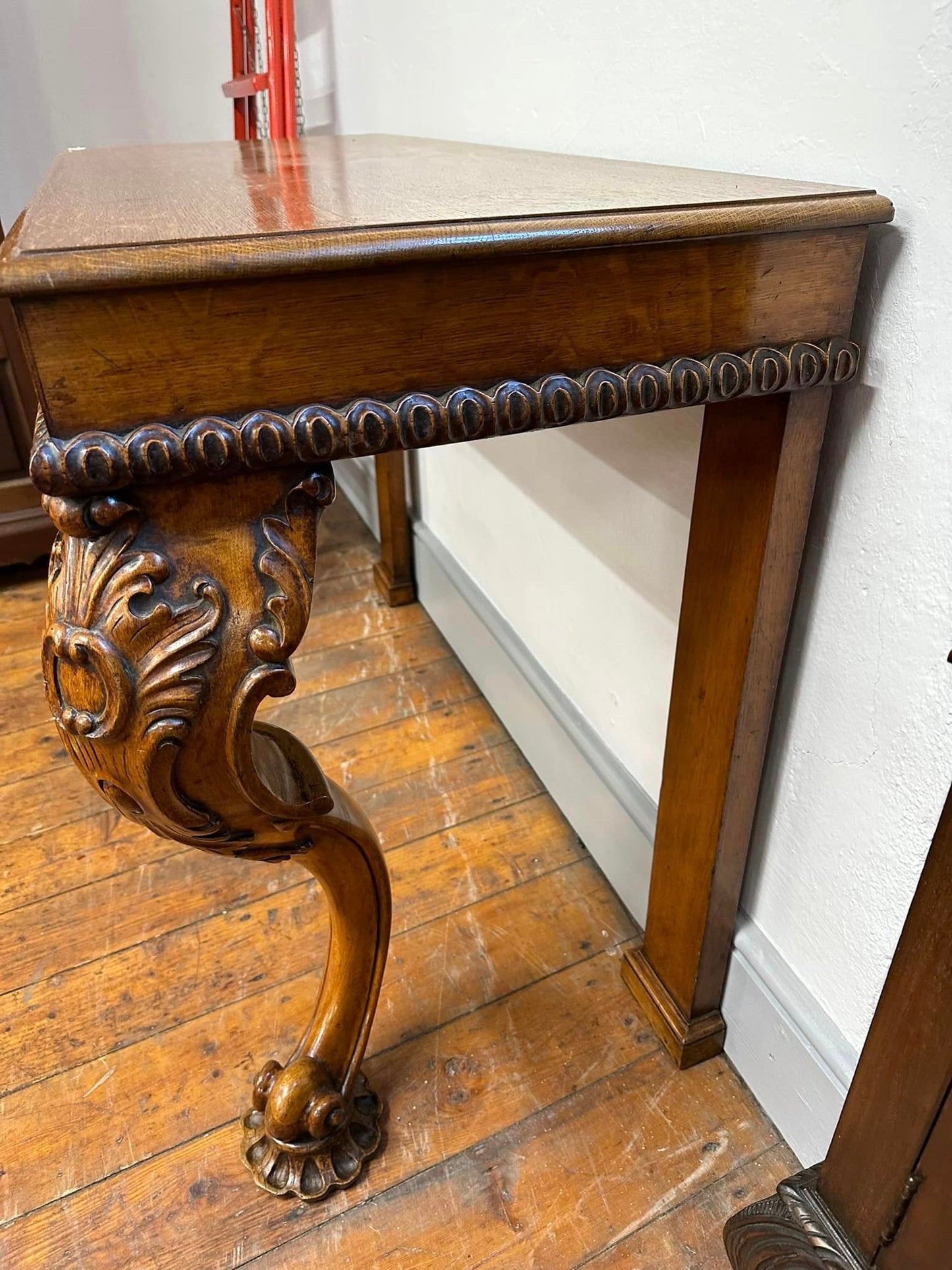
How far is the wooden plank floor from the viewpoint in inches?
31.2

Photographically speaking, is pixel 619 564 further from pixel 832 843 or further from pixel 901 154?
pixel 901 154

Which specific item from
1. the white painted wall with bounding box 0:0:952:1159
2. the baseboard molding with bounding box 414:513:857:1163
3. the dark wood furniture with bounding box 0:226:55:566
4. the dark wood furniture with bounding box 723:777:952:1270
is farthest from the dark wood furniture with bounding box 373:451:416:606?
the dark wood furniture with bounding box 723:777:952:1270

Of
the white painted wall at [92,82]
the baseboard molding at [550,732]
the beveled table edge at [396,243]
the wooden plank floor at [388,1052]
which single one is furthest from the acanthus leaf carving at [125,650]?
the white painted wall at [92,82]

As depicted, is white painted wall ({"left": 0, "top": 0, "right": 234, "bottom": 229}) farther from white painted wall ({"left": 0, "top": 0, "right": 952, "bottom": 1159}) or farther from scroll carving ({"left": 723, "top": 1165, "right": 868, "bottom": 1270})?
scroll carving ({"left": 723, "top": 1165, "right": 868, "bottom": 1270})

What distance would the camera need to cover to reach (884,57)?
51 cm

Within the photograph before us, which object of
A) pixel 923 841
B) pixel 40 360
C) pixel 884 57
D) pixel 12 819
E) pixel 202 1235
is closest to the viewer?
pixel 40 360

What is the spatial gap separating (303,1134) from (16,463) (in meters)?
1.51

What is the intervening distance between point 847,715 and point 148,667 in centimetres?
51

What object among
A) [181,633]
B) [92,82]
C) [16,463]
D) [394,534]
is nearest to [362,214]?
[181,633]

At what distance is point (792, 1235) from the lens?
64 cm

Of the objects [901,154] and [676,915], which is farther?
[676,915]

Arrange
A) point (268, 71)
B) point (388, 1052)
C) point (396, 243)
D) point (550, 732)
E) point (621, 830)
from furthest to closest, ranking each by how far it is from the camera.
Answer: point (268, 71) < point (550, 732) < point (621, 830) < point (388, 1052) < point (396, 243)

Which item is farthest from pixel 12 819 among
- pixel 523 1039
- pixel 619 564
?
pixel 619 564

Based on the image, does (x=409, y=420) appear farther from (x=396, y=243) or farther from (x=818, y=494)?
(x=818, y=494)
